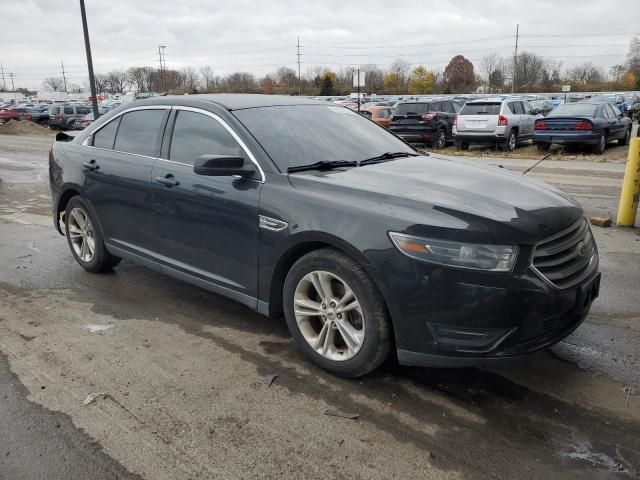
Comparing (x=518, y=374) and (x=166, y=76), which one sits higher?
(x=166, y=76)

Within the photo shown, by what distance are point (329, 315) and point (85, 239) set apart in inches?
126

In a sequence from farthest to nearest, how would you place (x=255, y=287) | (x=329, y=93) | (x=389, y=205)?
(x=329, y=93)
(x=255, y=287)
(x=389, y=205)

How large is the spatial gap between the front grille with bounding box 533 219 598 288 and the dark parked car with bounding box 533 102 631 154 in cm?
1389

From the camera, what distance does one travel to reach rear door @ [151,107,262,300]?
3.69 m

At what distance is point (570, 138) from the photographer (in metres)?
15.9

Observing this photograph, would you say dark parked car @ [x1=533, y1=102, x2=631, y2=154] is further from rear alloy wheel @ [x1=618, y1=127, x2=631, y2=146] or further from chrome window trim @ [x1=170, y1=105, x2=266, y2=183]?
chrome window trim @ [x1=170, y1=105, x2=266, y2=183]

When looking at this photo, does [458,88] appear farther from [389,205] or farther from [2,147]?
[389,205]

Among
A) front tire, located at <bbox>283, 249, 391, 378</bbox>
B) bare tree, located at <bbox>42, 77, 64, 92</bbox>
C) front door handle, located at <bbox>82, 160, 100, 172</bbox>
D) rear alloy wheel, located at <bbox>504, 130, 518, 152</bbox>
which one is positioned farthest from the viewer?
bare tree, located at <bbox>42, 77, 64, 92</bbox>

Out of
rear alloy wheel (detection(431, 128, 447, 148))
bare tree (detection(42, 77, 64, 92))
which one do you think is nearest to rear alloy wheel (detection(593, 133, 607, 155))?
rear alloy wheel (detection(431, 128, 447, 148))

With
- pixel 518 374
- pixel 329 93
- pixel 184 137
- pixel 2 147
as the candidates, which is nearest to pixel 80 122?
pixel 2 147

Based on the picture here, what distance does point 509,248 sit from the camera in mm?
2844

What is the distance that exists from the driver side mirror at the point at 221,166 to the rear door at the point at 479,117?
15230 mm

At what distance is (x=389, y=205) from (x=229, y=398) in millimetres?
1455

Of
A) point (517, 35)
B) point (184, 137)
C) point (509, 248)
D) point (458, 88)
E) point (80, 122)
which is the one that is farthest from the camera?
point (458, 88)
